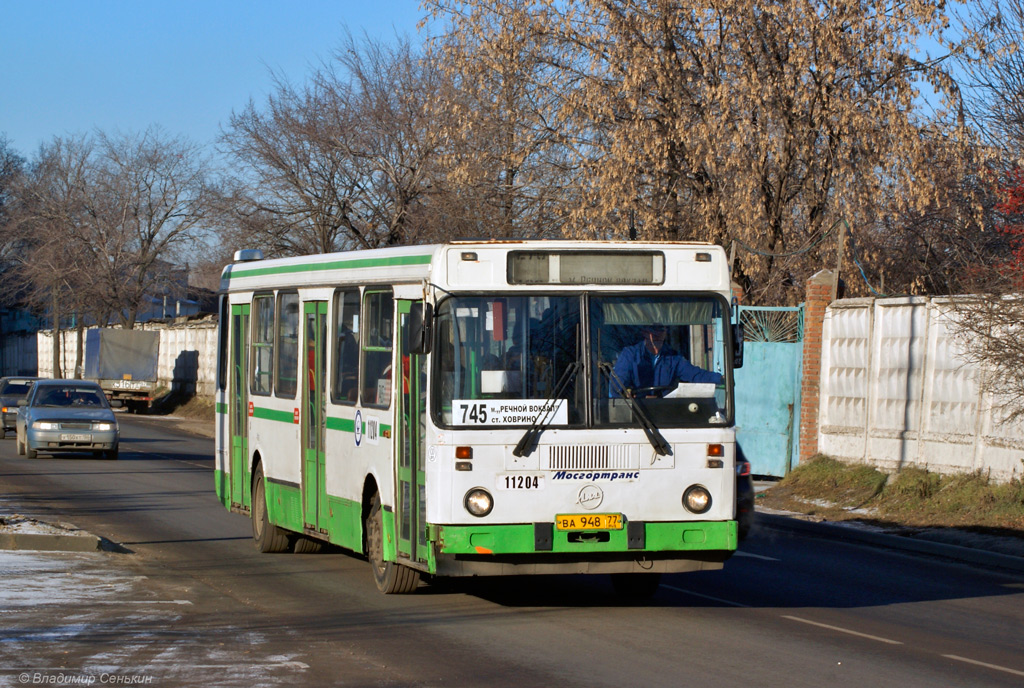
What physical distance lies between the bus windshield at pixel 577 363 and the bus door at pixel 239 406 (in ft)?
16.4

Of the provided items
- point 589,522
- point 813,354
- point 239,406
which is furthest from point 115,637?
point 813,354

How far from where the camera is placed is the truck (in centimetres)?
4816

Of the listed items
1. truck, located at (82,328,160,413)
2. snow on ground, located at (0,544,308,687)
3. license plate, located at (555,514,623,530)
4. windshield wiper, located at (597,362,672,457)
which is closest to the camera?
snow on ground, located at (0,544,308,687)

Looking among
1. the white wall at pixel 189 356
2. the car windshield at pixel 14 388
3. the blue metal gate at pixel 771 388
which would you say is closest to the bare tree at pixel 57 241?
the white wall at pixel 189 356

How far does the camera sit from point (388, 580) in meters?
10.5

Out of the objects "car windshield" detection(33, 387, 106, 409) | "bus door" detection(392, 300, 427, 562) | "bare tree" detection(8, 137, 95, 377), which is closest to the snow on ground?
"bus door" detection(392, 300, 427, 562)

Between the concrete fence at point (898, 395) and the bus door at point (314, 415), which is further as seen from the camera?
the concrete fence at point (898, 395)

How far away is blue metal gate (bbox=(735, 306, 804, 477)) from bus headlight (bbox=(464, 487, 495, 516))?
42.6 ft

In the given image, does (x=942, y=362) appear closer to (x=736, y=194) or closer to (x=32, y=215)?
(x=736, y=194)

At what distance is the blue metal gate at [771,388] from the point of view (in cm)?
2148

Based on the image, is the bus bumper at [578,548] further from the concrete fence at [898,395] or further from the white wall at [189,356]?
the white wall at [189,356]

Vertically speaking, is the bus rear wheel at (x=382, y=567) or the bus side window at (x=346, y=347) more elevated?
the bus side window at (x=346, y=347)

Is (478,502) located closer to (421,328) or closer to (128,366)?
(421,328)

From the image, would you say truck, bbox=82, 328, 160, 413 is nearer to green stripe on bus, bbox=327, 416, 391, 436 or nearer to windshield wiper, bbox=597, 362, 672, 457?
green stripe on bus, bbox=327, 416, 391, 436
